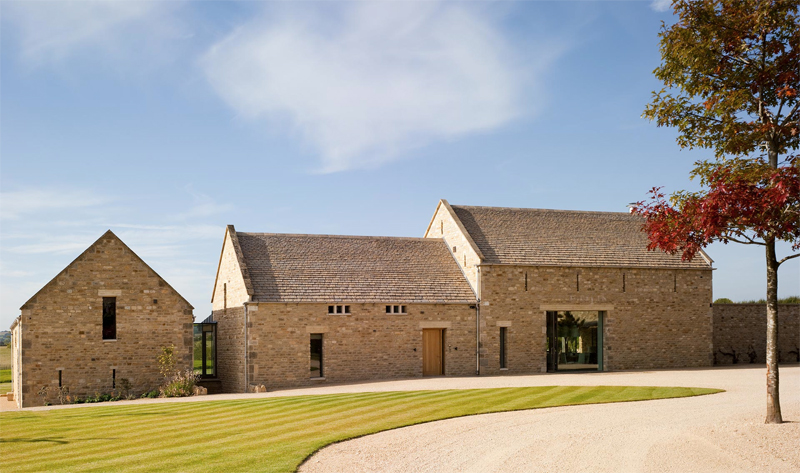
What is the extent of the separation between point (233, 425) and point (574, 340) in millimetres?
19836

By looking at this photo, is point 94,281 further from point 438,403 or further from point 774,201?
point 774,201

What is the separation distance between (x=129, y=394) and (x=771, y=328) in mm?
21990

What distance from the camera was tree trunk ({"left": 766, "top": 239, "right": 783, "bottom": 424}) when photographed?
13984 mm

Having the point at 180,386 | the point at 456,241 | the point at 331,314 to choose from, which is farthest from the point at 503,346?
the point at 180,386

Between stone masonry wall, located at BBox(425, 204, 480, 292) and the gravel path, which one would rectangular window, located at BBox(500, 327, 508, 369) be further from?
the gravel path

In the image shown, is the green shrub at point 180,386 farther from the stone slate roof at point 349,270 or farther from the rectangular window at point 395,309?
the rectangular window at point 395,309

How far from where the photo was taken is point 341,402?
19.0 metres

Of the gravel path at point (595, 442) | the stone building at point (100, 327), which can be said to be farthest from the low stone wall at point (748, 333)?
the stone building at point (100, 327)

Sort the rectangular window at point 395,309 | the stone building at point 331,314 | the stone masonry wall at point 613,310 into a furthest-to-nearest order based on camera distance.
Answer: the stone masonry wall at point 613,310 → the rectangular window at point 395,309 → the stone building at point 331,314

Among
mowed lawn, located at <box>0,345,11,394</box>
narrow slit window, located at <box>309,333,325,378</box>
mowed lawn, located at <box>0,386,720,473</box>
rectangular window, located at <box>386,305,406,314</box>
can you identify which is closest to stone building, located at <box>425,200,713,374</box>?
rectangular window, located at <box>386,305,406,314</box>

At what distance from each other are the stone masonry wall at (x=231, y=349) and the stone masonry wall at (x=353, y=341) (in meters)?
1.18

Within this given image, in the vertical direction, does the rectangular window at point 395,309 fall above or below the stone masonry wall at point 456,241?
below

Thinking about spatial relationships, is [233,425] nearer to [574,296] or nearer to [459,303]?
[459,303]

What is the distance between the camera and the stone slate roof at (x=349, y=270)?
28.4m
